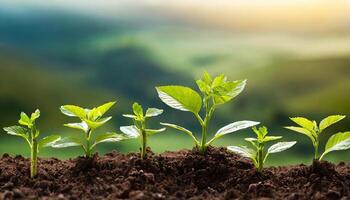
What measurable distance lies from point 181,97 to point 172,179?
174mm

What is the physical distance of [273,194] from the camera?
115 centimetres

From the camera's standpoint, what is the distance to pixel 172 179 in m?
1.20

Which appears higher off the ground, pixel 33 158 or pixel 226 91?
pixel 226 91

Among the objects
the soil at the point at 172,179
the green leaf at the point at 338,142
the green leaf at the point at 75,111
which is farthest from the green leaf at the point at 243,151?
the green leaf at the point at 75,111

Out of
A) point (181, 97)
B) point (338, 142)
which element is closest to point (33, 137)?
point (181, 97)

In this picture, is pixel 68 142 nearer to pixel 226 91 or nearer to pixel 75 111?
pixel 75 111

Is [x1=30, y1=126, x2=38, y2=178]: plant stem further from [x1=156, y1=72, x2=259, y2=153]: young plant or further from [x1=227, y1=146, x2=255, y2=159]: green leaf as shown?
[x1=227, y1=146, x2=255, y2=159]: green leaf

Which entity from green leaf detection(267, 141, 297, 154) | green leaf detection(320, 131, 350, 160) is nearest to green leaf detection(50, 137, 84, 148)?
green leaf detection(267, 141, 297, 154)

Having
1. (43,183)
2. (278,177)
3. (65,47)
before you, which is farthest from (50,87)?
(278,177)

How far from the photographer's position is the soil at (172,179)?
3.71 feet

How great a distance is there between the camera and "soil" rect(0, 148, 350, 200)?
1131 mm

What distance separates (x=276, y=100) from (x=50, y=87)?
59cm

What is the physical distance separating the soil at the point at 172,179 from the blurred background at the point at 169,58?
17.4 inches

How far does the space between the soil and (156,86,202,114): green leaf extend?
91 millimetres
